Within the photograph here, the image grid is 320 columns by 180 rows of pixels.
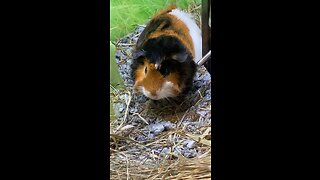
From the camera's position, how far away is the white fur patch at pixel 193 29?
1.37 m

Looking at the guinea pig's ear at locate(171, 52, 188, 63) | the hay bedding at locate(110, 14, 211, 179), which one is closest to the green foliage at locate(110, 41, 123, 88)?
the hay bedding at locate(110, 14, 211, 179)

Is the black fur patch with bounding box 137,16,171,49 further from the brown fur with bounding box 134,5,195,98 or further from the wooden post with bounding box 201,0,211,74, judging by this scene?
the wooden post with bounding box 201,0,211,74

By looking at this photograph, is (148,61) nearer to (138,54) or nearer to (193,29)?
(138,54)

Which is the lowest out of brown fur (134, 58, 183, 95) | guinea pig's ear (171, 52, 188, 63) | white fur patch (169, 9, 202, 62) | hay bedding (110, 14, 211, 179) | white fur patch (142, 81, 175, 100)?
hay bedding (110, 14, 211, 179)

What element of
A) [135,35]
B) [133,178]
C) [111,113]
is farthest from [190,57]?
[133,178]

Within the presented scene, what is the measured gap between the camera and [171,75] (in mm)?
1352

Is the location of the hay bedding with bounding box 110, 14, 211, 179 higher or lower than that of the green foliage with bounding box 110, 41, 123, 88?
lower

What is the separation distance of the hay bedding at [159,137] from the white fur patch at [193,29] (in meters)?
0.13

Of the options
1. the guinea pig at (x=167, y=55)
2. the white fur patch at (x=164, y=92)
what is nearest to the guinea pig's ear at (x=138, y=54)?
the guinea pig at (x=167, y=55)

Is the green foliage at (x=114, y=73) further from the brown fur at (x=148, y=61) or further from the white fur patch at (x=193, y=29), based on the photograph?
the white fur patch at (x=193, y=29)

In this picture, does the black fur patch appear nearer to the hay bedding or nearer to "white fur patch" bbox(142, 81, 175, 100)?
the hay bedding

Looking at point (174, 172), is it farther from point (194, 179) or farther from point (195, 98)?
point (195, 98)

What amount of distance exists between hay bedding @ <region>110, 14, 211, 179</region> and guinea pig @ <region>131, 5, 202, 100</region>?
0.03 m

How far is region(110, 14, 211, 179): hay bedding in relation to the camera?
134cm
